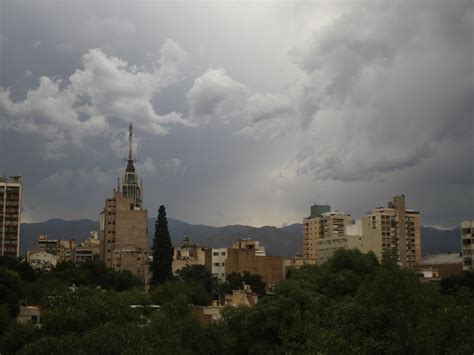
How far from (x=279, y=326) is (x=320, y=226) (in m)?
115

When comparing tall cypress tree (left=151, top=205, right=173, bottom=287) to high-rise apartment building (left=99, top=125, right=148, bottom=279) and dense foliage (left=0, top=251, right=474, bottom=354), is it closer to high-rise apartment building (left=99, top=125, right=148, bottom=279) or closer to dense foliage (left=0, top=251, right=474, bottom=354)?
dense foliage (left=0, top=251, right=474, bottom=354)

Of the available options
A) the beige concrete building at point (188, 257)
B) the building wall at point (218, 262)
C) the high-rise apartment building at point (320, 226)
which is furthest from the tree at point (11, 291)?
the high-rise apartment building at point (320, 226)

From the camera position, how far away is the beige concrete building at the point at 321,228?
151 metres

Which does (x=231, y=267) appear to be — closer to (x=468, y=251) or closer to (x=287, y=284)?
(x=468, y=251)

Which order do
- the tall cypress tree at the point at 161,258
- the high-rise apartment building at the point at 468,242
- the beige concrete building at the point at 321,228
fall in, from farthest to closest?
the beige concrete building at the point at 321,228
the high-rise apartment building at the point at 468,242
the tall cypress tree at the point at 161,258

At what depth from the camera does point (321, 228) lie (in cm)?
15512

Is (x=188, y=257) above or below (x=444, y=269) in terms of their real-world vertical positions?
above

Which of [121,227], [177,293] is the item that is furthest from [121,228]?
[177,293]

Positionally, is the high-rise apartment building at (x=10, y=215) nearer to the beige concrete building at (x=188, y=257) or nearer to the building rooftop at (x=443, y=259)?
the beige concrete building at (x=188, y=257)

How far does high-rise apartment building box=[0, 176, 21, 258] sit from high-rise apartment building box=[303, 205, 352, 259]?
2398 inches

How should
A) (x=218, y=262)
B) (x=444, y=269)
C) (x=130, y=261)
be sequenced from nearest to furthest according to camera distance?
1. (x=444, y=269)
2. (x=218, y=262)
3. (x=130, y=261)

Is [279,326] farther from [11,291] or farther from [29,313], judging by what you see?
[11,291]

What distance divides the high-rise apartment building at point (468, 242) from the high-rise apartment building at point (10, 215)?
71.8 metres

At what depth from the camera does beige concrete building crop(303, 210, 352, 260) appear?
5935 inches
